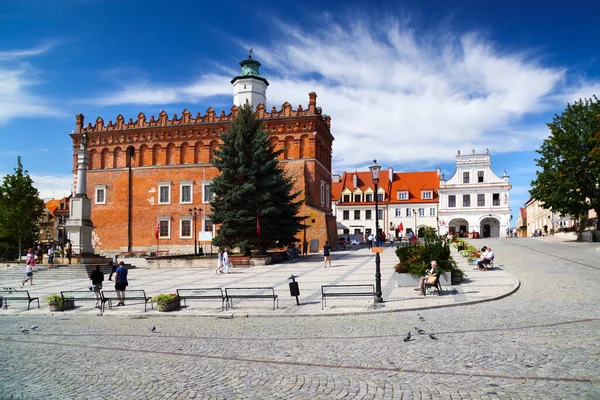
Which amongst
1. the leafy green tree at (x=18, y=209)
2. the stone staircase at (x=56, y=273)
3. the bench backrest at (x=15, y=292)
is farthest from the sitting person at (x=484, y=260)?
the leafy green tree at (x=18, y=209)

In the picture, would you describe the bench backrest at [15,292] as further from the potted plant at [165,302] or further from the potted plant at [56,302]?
the potted plant at [165,302]

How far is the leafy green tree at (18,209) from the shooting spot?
41.4 m

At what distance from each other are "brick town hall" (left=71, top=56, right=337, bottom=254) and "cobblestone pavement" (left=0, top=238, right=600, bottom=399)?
32.0 meters

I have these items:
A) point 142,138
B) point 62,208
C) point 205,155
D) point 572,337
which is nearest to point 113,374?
point 572,337

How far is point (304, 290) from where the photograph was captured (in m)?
17.4

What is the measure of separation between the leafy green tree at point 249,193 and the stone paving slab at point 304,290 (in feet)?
20.5

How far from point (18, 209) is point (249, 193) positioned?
23108 mm

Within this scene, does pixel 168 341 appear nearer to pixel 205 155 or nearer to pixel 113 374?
pixel 113 374

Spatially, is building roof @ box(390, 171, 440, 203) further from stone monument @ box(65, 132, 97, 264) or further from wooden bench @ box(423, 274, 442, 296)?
wooden bench @ box(423, 274, 442, 296)

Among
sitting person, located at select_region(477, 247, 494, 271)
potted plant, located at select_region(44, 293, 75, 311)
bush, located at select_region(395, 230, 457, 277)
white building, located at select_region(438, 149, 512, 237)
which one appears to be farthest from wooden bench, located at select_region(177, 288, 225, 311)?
white building, located at select_region(438, 149, 512, 237)

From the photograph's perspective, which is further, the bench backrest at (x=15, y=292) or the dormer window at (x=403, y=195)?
the dormer window at (x=403, y=195)

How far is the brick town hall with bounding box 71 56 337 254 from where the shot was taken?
144 ft

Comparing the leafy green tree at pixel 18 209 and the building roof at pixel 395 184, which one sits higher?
the building roof at pixel 395 184

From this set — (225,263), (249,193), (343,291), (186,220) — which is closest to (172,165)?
(186,220)
